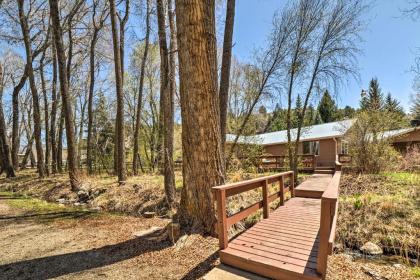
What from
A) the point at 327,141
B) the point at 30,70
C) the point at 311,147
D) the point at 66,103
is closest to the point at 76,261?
the point at 66,103

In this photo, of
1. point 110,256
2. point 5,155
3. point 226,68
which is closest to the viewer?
point 110,256

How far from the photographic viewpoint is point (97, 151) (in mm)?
18562

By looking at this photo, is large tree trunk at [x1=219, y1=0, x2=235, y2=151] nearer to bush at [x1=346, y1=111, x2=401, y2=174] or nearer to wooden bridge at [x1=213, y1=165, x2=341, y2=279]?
wooden bridge at [x1=213, y1=165, x2=341, y2=279]

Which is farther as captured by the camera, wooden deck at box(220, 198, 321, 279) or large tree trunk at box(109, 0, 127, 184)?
large tree trunk at box(109, 0, 127, 184)

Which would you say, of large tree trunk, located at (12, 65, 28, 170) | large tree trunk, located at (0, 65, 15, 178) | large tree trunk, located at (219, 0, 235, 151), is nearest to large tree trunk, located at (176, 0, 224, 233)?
large tree trunk, located at (219, 0, 235, 151)

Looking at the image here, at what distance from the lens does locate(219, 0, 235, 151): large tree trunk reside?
24.5 feet

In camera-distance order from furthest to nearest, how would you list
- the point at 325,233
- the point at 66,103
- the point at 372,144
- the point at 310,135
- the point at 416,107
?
the point at 416,107 < the point at 310,135 < the point at 372,144 < the point at 66,103 < the point at 325,233

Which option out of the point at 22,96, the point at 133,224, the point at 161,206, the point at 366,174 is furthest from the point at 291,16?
the point at 22,96

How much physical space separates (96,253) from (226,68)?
5783 millimetres

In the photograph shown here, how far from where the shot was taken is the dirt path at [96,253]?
136 inches

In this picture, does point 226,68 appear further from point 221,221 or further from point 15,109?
point 15,109

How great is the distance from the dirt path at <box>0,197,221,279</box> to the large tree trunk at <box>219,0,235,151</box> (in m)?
3.39

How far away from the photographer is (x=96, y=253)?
162 inches

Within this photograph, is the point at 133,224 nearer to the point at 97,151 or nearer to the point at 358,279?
the point at 358,279
